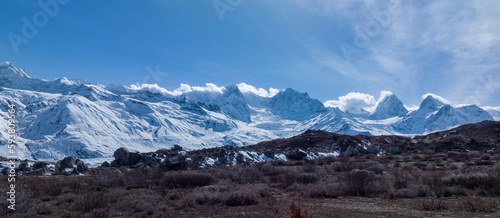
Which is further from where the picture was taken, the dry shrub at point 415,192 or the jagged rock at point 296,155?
the jagged rock at point 296,155

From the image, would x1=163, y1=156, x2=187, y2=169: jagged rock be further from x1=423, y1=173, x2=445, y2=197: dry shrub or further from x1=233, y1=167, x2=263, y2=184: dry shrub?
x1=423, y1=173, x2=445, y2=197: dry shrub

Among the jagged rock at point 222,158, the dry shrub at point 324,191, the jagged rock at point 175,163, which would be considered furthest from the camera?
the jagged rock at point 222,158

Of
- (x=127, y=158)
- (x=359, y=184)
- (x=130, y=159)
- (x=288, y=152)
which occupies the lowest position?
(x=359, y=184)

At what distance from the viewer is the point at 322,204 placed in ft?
37.3

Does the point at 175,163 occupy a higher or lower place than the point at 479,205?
higher

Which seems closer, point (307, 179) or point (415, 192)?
point (415, 192)

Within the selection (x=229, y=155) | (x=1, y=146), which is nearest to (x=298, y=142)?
(x=229, y=155)

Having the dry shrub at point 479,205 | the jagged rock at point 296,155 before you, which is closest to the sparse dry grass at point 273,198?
the dry shrub at point 479,205

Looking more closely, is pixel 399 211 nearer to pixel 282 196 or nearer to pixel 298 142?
pixel 282 196

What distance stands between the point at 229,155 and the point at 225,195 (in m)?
30.8

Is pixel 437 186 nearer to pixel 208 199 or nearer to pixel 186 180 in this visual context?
pixel 208 199

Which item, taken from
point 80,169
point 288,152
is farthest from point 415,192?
point 288,152

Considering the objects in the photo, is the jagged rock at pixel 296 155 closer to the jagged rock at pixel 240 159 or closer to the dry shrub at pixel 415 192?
the jagged rock at pixel 240 159

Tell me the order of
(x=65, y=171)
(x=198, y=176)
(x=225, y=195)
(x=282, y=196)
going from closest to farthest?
(x=225, y=195) < (x=282, y=196) < (x=198, y=176) < (x=65, y=171)
